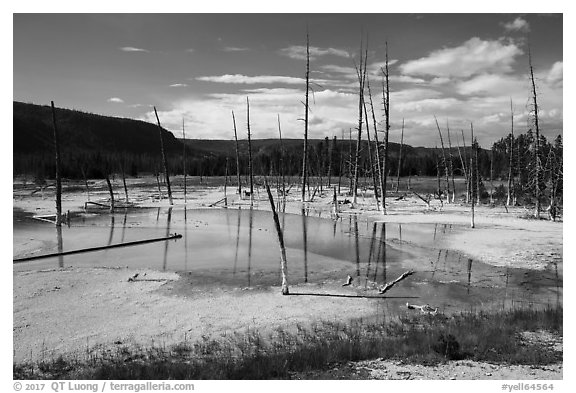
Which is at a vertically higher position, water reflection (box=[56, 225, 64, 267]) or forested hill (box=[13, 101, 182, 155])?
forested hill (box=[13, 101, 182, 155])

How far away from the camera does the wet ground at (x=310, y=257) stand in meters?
14.8

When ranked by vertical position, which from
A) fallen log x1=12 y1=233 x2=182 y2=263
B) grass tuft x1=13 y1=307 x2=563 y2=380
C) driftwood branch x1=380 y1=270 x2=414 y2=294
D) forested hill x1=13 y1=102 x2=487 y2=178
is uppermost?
forested hill x1=13 y1=102 x2=487 y2=178

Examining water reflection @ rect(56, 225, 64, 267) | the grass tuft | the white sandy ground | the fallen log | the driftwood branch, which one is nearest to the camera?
the grass tuft

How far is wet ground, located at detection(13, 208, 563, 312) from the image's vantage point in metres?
14.8

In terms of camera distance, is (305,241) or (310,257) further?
(305,241)

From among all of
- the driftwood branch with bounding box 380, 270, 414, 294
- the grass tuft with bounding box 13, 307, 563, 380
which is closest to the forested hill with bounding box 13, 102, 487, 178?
the driftwood branch with bounding box 380, 270, 414, 294

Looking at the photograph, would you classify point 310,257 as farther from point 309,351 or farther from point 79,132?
point 79,132

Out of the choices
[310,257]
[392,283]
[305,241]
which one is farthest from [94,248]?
[392,283]

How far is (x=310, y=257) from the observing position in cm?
2002

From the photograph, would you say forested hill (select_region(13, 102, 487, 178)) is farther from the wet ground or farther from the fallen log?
the fallen log

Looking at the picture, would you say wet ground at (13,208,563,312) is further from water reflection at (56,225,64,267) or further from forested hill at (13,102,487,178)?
forested hill at (13,102,487,178)

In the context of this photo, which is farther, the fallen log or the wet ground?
the fallen log

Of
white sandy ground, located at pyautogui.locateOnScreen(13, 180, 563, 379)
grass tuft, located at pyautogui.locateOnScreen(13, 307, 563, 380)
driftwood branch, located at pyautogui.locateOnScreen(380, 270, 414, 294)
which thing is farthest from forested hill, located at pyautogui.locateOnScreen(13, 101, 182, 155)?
grass tuft, located at pyautogui.locateOnScreen(13, 307, 563, 380)

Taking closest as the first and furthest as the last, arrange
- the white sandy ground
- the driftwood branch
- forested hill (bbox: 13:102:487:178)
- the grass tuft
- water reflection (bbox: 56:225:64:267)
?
the grass tuft
the white sandy ground
the driftwood branch
water reflection (bbox: 56:225:64:267)
forested hill (bbox: 13:102:487:178)
